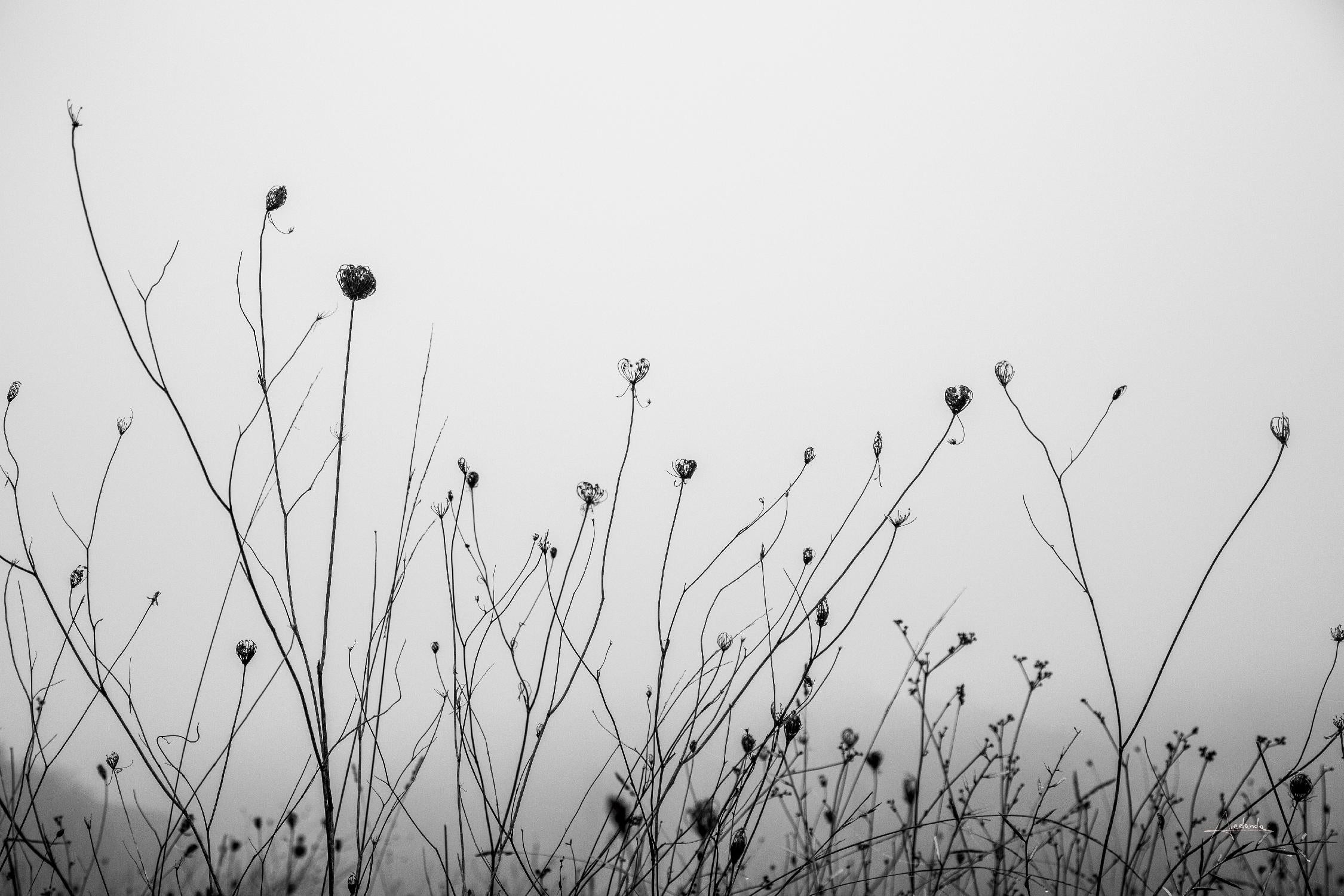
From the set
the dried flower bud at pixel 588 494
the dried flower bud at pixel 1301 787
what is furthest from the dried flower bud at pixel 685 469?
the dried flower bud at pixel 1301 787

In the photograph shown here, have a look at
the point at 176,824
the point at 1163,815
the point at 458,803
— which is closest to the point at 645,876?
the point at 458,803

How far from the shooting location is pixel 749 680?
5.30ft

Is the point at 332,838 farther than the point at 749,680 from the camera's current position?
No

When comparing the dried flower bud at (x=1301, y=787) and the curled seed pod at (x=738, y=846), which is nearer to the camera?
the curled seed pod at (x=738, y=846)

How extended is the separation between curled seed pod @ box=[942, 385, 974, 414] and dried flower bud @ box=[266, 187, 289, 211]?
55.8 inches

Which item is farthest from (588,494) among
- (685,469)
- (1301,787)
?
(1301,787)

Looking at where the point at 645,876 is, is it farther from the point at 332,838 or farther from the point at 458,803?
the point at 332,838

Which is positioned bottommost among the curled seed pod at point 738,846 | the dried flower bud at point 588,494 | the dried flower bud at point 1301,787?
the curled seed pod at point 738,846

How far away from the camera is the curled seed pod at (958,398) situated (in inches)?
68.3

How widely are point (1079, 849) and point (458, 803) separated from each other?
2252 mm

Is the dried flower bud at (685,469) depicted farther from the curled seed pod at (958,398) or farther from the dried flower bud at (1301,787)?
the dried flower bud at (1301,787)

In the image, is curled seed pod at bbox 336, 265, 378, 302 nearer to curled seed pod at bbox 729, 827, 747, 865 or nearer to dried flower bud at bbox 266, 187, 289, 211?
dried flower bud at bbox 266, 187, 289, 211

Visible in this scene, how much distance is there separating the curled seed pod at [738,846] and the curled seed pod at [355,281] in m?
1.39

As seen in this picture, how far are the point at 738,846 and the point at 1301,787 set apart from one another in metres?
1.47
